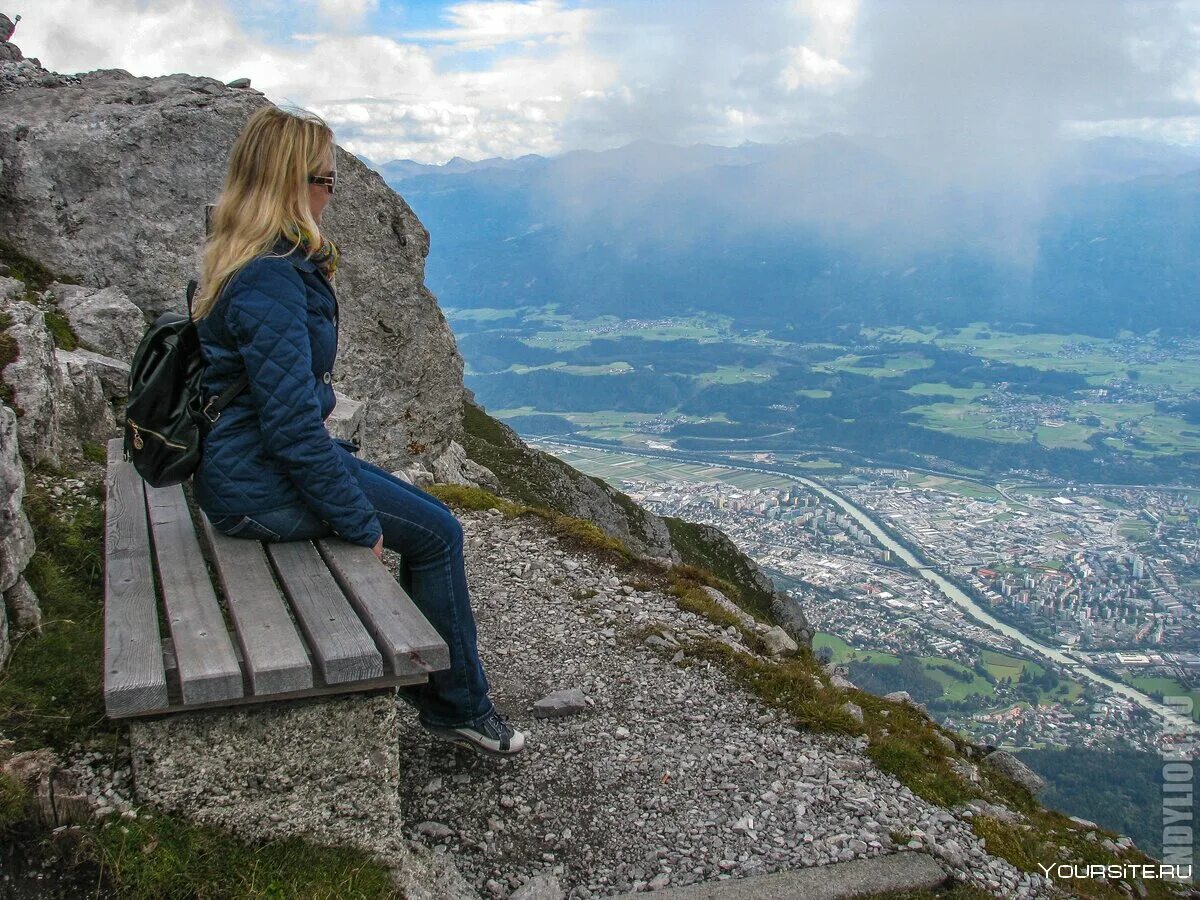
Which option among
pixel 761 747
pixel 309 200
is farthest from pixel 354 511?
pixel 761 747

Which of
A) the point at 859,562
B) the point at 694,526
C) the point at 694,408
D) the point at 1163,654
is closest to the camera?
the point at 694,526

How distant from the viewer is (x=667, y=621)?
1054 cm

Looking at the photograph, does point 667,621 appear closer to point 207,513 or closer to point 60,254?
point 207,513

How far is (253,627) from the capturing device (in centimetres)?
487

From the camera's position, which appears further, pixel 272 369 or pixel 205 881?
pixel 272 369

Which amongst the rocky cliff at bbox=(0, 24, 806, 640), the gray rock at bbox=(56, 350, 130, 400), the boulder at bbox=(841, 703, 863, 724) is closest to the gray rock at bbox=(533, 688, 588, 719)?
the boulder at bbox=(841, 703, 863, 724)

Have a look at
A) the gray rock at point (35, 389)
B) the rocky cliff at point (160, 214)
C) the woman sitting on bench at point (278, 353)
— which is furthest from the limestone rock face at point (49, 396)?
the woman sitting on bench at point (278, 353)

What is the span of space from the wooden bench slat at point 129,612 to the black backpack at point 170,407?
68cm

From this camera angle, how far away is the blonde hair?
5.32 meters

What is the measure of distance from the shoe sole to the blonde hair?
345 cm

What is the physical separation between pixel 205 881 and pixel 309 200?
3984 millimetres

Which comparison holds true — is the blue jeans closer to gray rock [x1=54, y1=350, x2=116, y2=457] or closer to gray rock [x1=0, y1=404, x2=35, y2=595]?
gray rock [x1=0, y1=404, x2=35, y2=595]

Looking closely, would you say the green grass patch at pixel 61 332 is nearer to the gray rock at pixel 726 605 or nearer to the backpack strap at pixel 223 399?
the backpack strap at pixel 223 399

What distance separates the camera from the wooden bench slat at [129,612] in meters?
4.43
